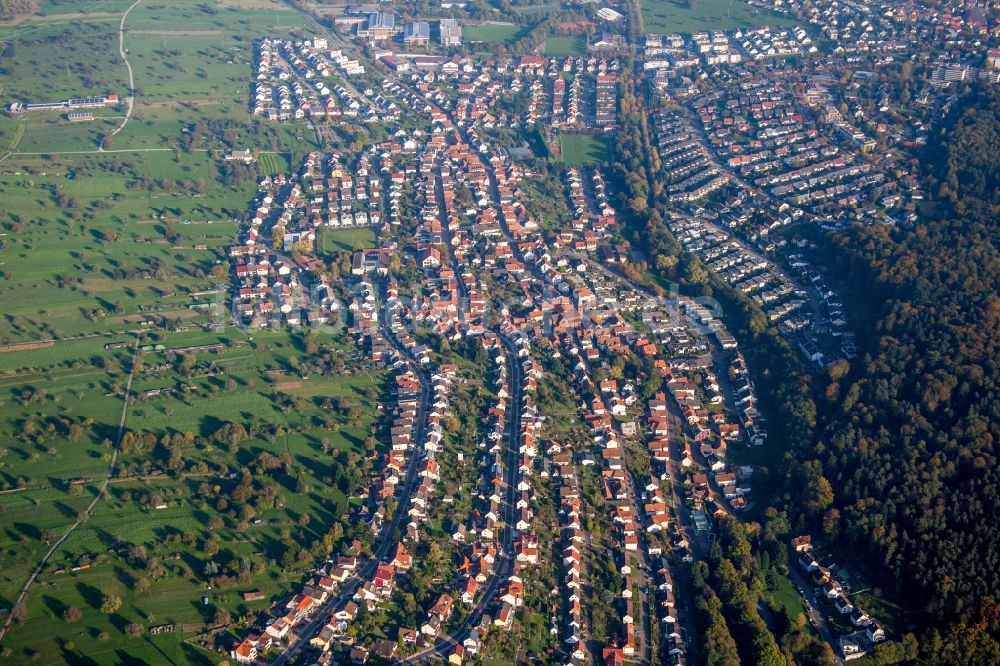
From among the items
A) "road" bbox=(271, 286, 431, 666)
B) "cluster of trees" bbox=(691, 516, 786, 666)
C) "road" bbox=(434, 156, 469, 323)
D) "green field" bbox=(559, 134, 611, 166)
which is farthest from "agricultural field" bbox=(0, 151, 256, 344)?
"cluster of trees" bbox=(691, 516, 786, 666)

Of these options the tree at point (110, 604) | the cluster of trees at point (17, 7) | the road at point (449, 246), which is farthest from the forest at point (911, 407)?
the cluster of trees at point (17, 7)

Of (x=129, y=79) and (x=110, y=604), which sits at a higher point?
(x=129, y=79)

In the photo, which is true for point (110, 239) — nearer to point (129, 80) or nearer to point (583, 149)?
point (129, 80)

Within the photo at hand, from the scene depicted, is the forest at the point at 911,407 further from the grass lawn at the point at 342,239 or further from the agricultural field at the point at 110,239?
the agricultural field at the point at 110,239

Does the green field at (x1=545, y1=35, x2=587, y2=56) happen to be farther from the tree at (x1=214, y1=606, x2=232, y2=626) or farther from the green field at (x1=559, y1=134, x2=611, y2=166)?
A: the tree at (x1=214, y1=606, x2=232, y2=626)

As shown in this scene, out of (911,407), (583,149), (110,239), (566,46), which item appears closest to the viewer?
(911,407)

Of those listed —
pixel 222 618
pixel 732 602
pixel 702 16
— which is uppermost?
pixel 702 16

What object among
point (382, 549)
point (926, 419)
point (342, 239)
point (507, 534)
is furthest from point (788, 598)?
point (342, 239)
